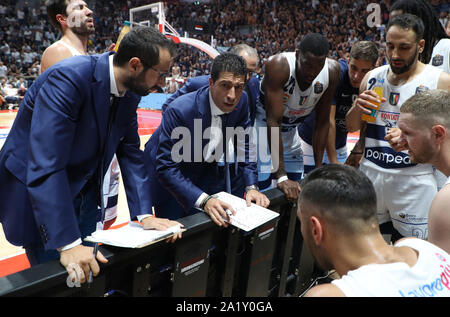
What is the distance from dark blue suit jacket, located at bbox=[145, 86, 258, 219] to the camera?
2062mm

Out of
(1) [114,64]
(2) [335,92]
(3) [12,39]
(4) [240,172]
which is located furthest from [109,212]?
(3) [12,39]

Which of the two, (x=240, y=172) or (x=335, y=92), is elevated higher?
(x=335, y=92)

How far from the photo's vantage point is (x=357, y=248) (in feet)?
3.69

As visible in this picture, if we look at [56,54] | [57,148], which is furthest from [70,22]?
[57,148]

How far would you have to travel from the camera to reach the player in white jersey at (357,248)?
0.99 metres

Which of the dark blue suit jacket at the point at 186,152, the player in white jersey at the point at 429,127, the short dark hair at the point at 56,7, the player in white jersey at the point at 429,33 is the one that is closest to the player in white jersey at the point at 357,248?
the player in white jersey at the point at 429,127

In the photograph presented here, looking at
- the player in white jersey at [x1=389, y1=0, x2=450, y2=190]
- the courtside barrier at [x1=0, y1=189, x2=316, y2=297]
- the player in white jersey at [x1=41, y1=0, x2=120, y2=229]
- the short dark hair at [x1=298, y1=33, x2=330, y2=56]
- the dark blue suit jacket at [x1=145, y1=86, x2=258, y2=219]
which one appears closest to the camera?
the courtside barrier at [x1=0, y1=189, x2=316, y2=297]

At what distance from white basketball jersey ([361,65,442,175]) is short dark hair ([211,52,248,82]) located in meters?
0.97

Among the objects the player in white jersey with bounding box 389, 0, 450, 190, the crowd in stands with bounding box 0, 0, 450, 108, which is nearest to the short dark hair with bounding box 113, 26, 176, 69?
the player in white jersey with bounding box 389, 0, 450, 190

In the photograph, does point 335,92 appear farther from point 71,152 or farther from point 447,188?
point 71,152

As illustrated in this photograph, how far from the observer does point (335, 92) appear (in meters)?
3.25

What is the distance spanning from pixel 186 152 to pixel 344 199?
1.22m

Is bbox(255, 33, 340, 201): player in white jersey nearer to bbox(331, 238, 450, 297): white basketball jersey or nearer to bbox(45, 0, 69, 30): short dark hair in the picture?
bbox(331, 238, 450, 297): white basketball jersey

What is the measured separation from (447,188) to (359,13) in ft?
55.1
